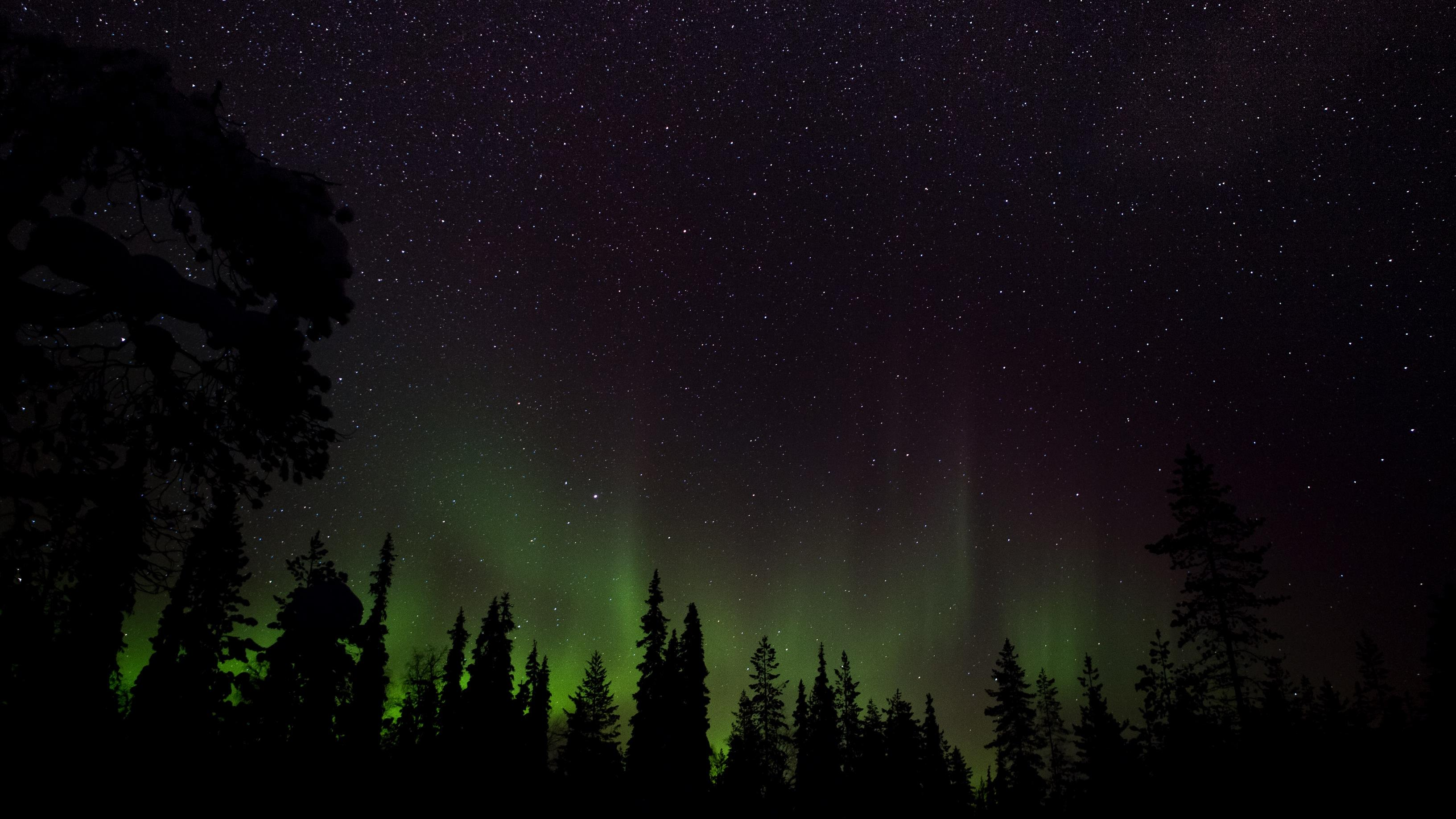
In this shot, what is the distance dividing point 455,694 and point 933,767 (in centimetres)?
3451

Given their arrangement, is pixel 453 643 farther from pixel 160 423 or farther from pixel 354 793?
pixel 160 423

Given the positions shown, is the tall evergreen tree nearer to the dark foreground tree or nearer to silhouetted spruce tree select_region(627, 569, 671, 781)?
silhouetted spruce tree select_region(627, 569, 671, 781)

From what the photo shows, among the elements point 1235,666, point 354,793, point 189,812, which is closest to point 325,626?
point 189,812

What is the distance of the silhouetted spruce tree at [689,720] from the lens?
38094mm

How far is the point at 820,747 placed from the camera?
48.5 meters

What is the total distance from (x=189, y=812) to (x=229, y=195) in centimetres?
899

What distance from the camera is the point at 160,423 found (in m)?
5.05

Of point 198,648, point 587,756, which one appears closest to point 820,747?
point 587,756

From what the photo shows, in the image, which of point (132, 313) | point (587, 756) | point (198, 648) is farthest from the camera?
point (587, 756)

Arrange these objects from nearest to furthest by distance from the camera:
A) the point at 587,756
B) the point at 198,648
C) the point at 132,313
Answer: the point at 132,313, the point at 198,648, the point at 587,756

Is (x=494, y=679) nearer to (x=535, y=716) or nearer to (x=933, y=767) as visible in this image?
(x=535, y=716)

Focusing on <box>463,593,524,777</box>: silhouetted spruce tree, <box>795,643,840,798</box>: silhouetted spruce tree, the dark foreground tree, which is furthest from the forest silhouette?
<box>795,643,840,798</box>: silhouetted spruce tree

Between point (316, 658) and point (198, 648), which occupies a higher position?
point (198, 648)

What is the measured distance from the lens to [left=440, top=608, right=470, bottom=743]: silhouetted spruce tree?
40.0 m
